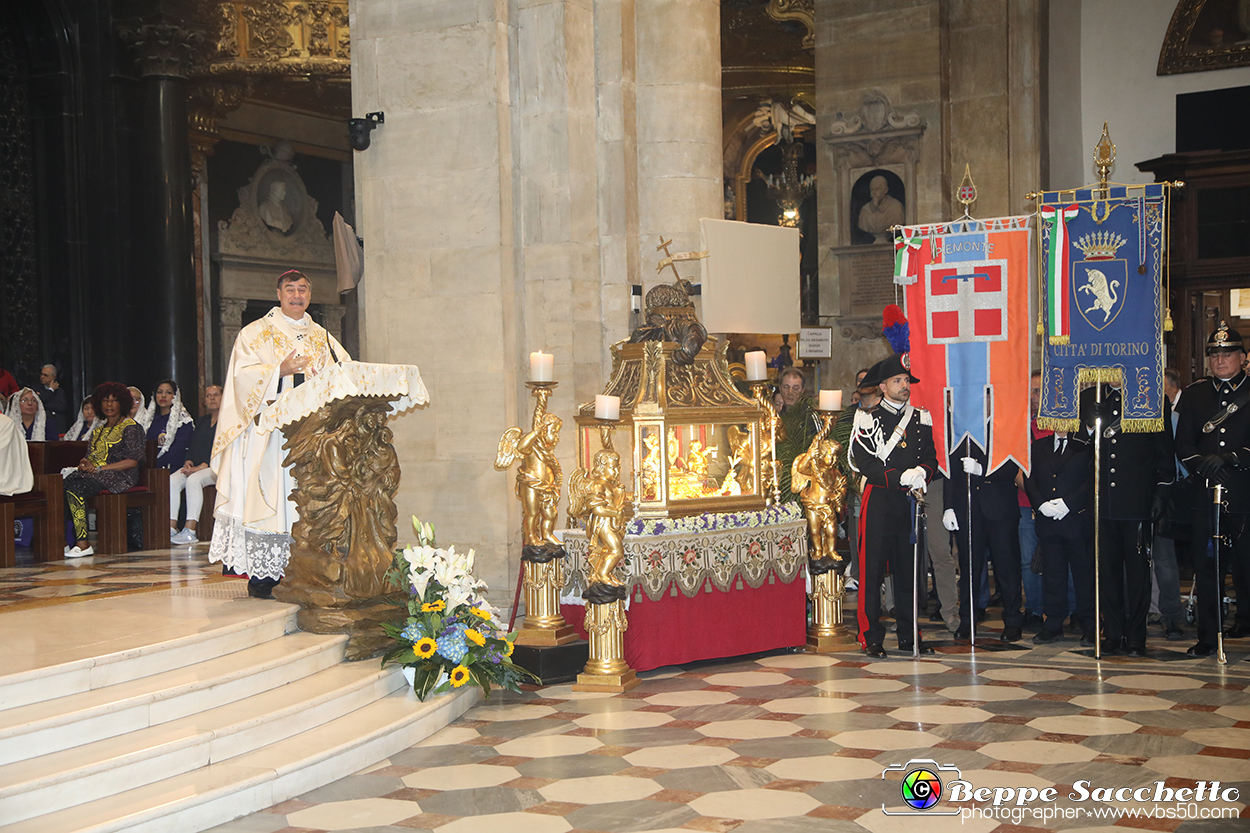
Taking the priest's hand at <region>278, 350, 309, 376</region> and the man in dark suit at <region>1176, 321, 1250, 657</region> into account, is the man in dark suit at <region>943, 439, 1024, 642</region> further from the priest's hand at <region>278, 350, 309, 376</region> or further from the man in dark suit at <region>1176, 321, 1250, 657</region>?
the priest's hand at <region>278, 350, 309, 376</region>

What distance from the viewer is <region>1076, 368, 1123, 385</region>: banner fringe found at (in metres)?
7.43

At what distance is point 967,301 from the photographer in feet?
25.9

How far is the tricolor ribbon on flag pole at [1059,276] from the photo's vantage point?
757 cm

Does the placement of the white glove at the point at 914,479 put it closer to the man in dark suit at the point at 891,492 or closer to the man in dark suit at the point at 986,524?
the man in dark suit at the point at 891,492

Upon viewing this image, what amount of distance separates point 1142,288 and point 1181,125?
6598 millimetres

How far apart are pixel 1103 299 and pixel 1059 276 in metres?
0.29

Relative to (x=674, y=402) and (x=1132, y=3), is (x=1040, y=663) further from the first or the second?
(x=1132, y=3)

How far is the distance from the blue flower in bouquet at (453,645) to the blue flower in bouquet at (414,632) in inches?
3.4

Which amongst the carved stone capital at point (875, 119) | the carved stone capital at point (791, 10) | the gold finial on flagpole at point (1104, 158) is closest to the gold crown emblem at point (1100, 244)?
the gold finial on flagpole at point (1104, 158)

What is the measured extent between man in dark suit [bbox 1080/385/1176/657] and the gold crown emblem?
0.82 m

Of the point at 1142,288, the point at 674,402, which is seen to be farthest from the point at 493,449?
the point at 1142,288

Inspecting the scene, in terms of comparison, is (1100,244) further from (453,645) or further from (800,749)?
(453,645)

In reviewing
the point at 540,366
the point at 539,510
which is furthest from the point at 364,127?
the point at 539,510

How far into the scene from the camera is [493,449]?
8023mm
